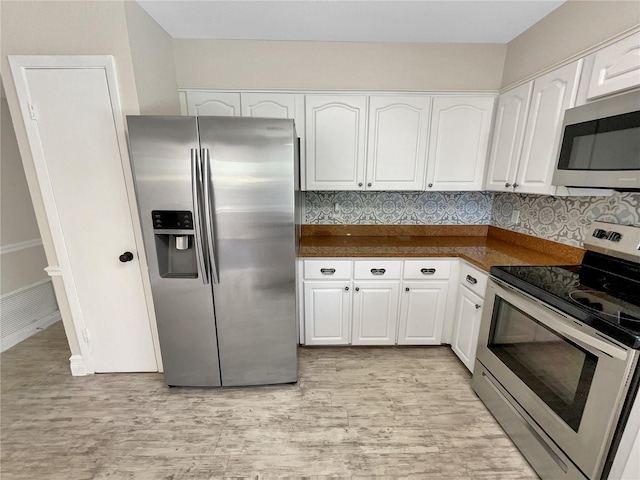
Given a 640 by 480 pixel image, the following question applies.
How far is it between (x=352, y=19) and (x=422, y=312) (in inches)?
90.4

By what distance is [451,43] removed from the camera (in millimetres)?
2182

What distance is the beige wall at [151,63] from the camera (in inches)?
64.9

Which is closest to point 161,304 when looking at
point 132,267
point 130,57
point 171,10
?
point 132,267

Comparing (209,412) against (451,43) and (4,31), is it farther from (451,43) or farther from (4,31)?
(451,43)

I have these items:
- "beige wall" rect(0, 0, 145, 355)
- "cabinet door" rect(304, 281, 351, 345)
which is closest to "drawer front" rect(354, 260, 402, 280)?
"cabinet door" rect(304, 281, 351, 345)

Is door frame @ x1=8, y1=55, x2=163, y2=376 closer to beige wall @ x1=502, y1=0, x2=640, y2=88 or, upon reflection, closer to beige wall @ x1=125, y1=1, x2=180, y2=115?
beige wall @ x1=125, y1=1, x2=180, y2=115

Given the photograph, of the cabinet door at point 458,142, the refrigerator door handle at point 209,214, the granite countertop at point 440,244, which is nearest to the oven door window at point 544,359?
the granite countertop at point 440,244

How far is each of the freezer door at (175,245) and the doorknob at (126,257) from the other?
285 mm

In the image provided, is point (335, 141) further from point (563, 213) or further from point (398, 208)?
point (563, 213)

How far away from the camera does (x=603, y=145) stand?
1.31 metres

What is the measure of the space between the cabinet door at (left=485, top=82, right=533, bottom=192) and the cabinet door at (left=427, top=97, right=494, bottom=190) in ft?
0.27

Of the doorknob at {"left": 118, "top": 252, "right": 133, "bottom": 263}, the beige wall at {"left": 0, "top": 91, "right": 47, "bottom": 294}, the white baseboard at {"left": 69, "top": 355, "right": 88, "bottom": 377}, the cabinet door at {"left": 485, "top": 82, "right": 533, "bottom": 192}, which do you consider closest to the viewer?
the doorknob at {"left": 118, "top": 252, "right": 133, "bottom": 263}

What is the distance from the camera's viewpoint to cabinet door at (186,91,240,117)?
219 centimetres

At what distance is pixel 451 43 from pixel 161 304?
3.00 metres
